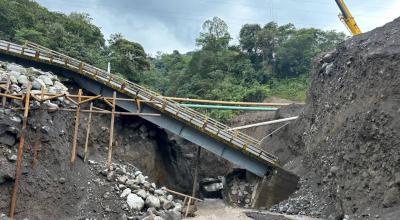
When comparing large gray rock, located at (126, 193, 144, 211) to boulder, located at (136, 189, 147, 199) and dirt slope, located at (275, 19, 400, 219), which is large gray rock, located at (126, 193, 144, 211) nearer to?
boulder, located at (136, 189, 147, 199)

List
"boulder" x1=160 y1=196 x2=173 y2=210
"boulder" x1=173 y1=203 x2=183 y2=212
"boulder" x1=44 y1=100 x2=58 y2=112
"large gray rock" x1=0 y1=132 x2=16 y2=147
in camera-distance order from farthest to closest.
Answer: "boulder" x1=173 y1=203 x2=183 y2=212 < "boulder" x1=160 y1=196 x2=173 y2=210 < "boulder" x1=44 y1=100 x2=58 y2=112 < "large gray rock" x1=0 y1=132 x2=16 y2=147

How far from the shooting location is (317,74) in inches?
1032

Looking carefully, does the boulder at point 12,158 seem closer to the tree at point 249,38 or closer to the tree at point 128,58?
the tree at point 128,58

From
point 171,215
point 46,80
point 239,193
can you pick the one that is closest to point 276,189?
point 239,193

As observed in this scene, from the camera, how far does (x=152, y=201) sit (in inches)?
771

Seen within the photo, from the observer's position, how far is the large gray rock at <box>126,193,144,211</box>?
1873cm

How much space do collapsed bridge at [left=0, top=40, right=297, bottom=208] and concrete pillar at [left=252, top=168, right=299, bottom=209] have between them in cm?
80

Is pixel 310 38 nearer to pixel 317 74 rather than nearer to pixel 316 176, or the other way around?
pixel 317 74

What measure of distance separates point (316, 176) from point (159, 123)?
991 cm

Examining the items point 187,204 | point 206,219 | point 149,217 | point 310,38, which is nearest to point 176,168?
point 187,204

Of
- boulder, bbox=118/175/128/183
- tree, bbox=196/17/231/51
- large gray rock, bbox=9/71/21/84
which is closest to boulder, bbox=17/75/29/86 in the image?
large gray rock, bbox=9/71/21/84

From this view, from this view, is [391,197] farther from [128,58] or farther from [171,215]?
[128,58]

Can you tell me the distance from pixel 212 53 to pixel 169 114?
86.9ft

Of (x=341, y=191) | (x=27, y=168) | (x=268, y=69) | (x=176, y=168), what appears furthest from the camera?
(x=268, y=69)
